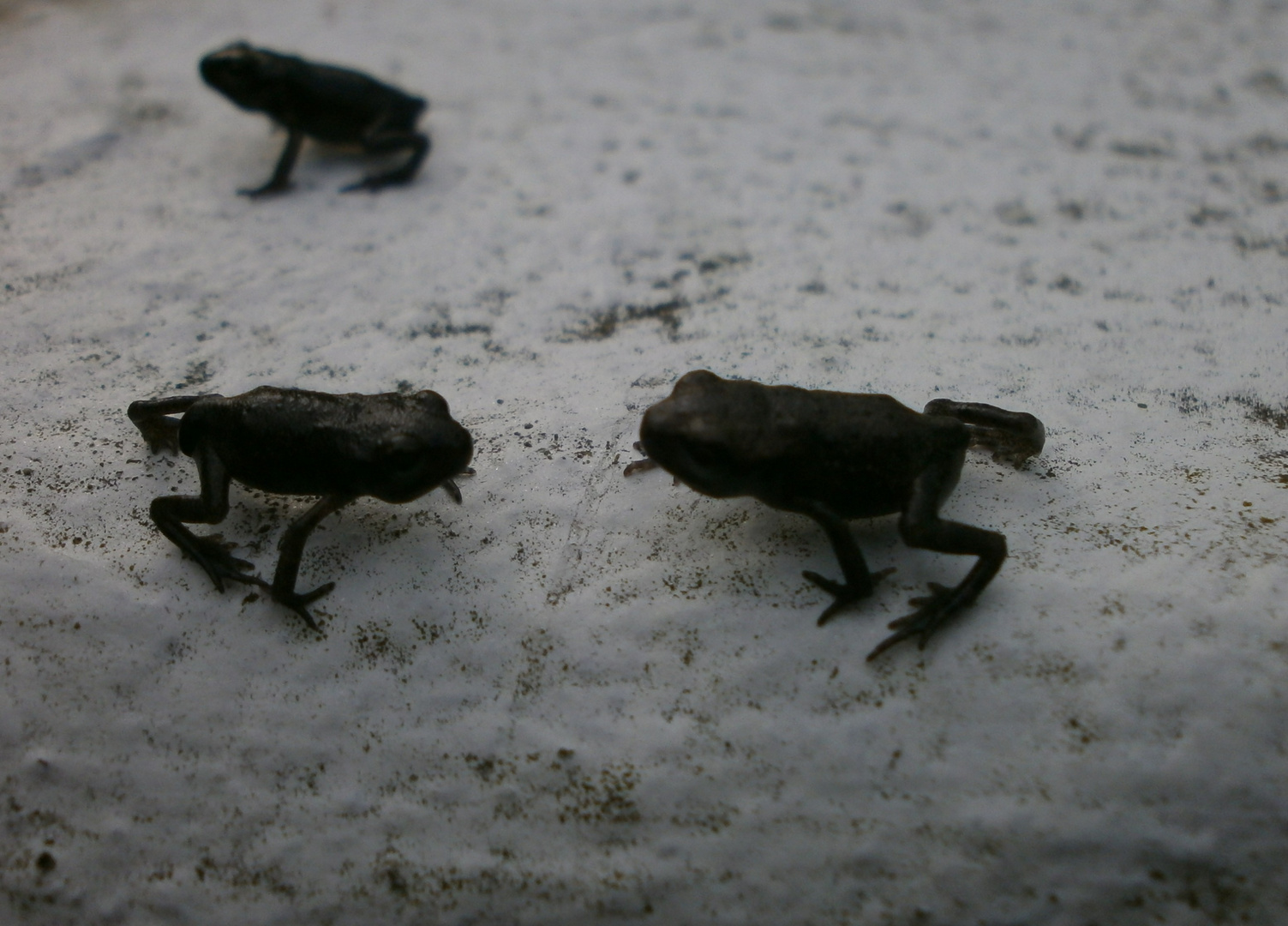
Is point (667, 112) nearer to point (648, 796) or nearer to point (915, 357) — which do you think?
point (915, 357)

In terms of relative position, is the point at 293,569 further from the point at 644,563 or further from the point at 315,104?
the point at 315,104

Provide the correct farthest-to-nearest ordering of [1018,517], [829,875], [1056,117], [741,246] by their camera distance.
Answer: [1056,117] → [741,246] → [1018,517] → [829,875]

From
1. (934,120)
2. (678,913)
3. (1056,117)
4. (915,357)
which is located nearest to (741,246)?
(915,357)

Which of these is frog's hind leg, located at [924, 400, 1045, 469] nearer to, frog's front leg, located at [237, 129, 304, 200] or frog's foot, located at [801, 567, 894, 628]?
frog's foot, located at [801, 567, 894, 628]

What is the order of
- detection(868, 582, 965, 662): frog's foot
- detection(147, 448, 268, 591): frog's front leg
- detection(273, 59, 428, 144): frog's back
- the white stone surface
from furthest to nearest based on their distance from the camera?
detection(273, 59, 428, 144): frog's back → detection(147, 448, 268, 591): frog's front leg → detection(868, 582, 965, 662): frog's foot → the white stone surface

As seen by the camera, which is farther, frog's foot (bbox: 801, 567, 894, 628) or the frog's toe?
the frog's toe

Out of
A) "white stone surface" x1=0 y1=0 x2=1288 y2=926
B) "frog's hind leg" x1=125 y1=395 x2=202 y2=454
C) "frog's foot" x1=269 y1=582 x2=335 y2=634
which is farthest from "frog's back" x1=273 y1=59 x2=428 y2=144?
"frog's foot" x1=269 y1=582 x2=335 y2=634
